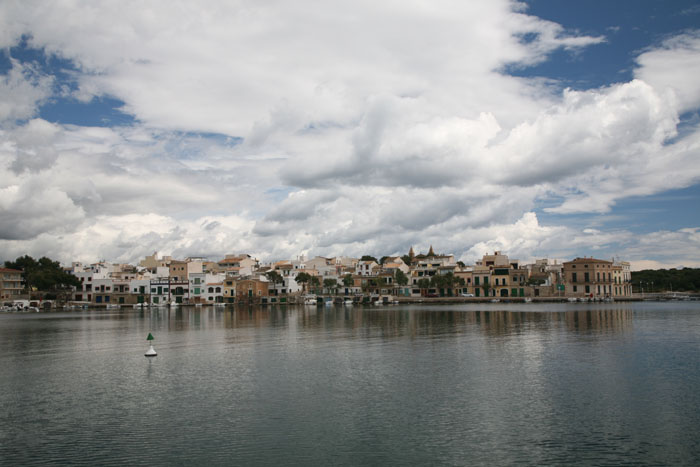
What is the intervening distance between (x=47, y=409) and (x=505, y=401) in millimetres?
17870

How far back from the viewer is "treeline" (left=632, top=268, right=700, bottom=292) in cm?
13675

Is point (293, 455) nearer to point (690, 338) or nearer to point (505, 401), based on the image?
point (505, 401)

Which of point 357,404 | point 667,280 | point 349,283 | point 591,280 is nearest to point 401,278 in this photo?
point 349,283

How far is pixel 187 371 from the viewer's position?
94.7 feet

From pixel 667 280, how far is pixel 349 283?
8464 cm

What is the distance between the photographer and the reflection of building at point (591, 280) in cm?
11506

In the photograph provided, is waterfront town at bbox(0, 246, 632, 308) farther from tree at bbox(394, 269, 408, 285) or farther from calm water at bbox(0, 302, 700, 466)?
calm water at bbox(0, 302, 700, 466)

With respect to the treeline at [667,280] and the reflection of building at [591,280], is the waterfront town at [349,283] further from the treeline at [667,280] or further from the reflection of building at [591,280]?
the treeline at [667,280]

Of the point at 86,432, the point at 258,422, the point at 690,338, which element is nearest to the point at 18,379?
the point at 86,432

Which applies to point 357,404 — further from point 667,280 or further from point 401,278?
point 667,280

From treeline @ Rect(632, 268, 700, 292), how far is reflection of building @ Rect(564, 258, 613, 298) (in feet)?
112

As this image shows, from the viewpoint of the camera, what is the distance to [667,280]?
141 meters

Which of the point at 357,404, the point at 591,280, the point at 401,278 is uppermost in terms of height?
the point at 401,278

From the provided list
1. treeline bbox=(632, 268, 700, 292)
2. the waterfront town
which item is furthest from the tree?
treeline bbox=(632, 268, 700, 292)
